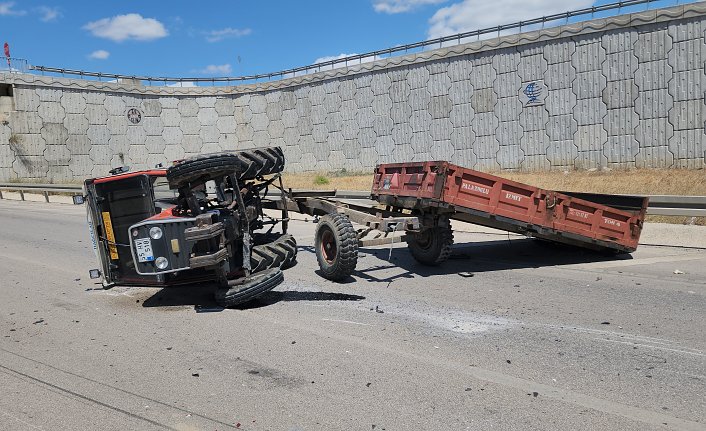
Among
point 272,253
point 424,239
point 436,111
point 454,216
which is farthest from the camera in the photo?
point 436,111

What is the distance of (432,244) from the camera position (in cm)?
942

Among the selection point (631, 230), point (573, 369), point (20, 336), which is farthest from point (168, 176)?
point (631, 230)

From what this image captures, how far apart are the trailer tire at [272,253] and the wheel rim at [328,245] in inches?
22.8

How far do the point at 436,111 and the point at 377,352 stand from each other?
74.3 feet

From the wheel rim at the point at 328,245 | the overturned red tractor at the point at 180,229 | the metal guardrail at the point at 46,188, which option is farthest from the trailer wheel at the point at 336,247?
the metal guardrail at the point at 46,188

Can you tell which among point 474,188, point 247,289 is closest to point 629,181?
point 474,188

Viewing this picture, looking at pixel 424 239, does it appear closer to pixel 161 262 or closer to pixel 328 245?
pixel 328 245

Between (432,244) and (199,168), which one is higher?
(199,168)

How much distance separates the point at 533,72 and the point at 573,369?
2020 centimetres

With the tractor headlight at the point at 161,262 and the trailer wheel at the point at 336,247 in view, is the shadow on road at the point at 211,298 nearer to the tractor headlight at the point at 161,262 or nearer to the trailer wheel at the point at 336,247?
the trailer wheel at the point at 336,247

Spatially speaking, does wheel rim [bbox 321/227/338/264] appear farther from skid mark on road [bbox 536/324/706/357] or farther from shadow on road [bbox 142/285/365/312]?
skid mark on road [bbox 536/324/706/357]

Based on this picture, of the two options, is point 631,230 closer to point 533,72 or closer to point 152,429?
point 152,429

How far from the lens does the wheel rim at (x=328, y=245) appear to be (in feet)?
28.8

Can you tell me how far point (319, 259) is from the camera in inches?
351
